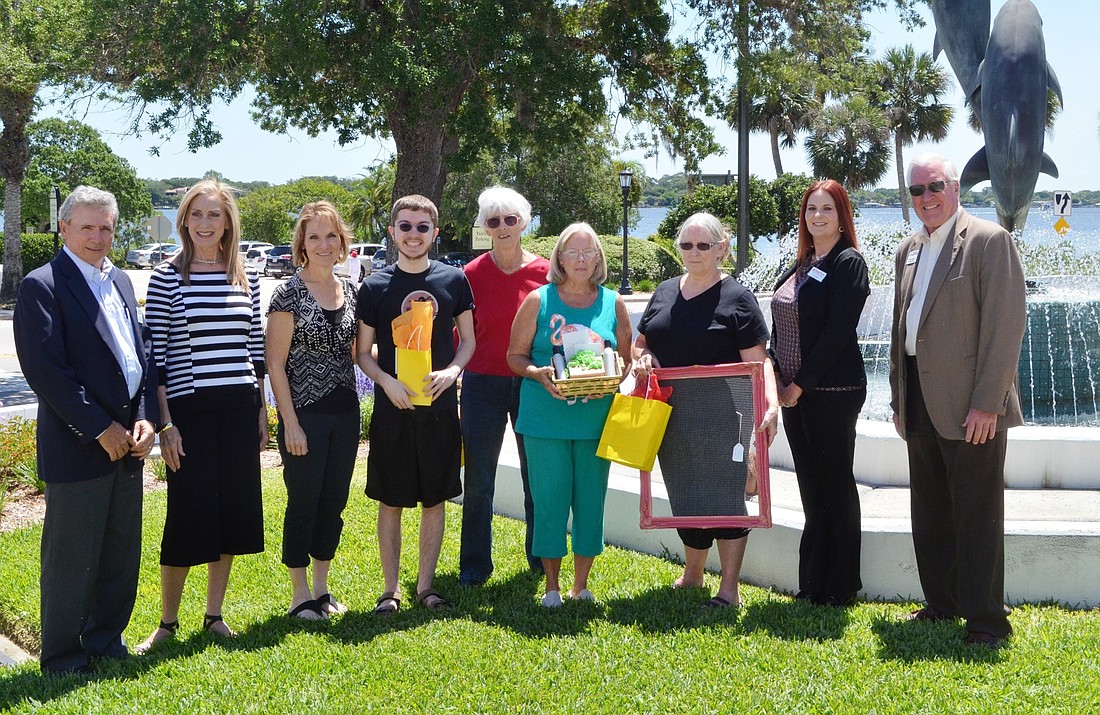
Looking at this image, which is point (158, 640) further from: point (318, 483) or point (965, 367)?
point (965, 367)

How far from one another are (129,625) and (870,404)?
21.1 ft

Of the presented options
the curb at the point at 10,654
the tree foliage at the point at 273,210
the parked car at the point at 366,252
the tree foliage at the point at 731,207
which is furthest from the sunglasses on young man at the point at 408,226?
the tree foliage at the point at 273,210

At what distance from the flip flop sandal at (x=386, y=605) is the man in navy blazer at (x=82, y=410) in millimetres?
Answer: 1183

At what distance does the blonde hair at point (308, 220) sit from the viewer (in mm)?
4512

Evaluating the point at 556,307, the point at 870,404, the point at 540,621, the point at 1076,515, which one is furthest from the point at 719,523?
the point at 870,404

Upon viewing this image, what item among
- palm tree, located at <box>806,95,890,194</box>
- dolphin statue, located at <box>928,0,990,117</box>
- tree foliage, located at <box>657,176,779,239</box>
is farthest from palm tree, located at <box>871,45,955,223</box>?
dolphin statue, located at <box>928,0,990,117</box>

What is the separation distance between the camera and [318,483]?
181 inches

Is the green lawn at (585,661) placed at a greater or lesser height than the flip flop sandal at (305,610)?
lesser

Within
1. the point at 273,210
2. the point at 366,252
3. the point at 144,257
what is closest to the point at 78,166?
the point at 273,210

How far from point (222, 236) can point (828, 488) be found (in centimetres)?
306

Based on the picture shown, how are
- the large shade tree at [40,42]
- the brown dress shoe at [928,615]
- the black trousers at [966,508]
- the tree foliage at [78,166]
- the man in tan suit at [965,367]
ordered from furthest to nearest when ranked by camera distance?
the tree foliage at [78,166] < the large shade tree at [40,42] < the brown dress shoe at [928,615] < the black trousers at [966,508] < the man in tan suit at [965,367]

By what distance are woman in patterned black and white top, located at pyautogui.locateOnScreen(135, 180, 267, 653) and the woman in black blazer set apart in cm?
250

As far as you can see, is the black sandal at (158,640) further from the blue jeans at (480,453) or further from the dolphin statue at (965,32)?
the dolphin statue at (965,32)

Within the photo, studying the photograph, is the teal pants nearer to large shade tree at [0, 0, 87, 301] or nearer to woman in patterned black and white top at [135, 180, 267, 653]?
woman in patterned black and white top at [135, 180, 267, 653]
